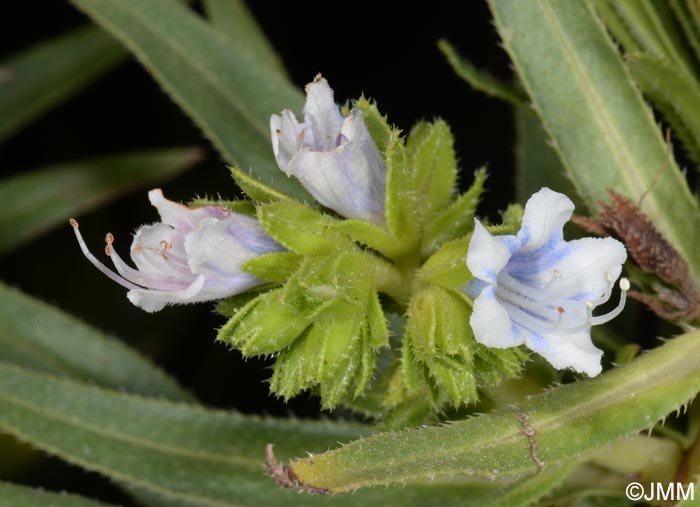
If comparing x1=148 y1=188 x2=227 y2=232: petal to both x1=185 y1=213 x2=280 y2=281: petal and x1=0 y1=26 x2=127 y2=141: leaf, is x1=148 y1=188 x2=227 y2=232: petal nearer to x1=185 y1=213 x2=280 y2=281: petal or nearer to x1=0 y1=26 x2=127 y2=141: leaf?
x1=185 y1=213 x2=280 y2=281: petal

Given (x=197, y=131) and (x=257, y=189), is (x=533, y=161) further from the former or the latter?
(x=197, y=131)

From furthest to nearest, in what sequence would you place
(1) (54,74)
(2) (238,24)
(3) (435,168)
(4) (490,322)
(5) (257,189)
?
A: (1) (54,74) < (2) (238,24) < (3) (435,168) < (5) (257,189) < (4) (490,322)

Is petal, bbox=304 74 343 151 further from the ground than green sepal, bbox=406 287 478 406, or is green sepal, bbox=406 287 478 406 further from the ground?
petal, bbox=304 74 343 151

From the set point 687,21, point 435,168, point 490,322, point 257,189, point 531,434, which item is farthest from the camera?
point 687,21

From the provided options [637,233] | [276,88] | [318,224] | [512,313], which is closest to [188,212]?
[318,224]

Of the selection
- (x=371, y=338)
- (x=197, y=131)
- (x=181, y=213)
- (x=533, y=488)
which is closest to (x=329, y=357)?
(x=371, y=338)

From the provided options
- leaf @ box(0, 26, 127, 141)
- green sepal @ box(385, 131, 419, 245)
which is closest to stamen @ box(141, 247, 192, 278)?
green sepal @ box(385, 131, 419, 245)
